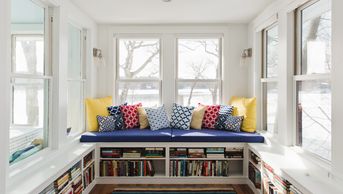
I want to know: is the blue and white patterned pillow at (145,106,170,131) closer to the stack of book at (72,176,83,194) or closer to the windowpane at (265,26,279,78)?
the stack of book at (72,176,83,194)

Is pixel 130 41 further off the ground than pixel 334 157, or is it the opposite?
pixel 130 41

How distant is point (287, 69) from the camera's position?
9.17 feet

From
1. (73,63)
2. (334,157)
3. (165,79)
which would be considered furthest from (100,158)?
(334,157)

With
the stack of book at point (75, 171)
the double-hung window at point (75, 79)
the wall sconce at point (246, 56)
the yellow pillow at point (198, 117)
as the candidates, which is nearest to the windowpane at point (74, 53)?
the double-hung window at point (75, 79)

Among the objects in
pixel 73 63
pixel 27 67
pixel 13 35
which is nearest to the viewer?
pixel 13 35

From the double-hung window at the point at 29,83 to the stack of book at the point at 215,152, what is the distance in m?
2.01

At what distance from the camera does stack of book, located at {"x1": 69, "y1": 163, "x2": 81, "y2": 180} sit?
269cm

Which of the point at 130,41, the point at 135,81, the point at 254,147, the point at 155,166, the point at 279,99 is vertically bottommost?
the point at 155,166

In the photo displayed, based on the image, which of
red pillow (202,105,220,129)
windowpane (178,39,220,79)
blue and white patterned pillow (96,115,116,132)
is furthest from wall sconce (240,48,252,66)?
blue and white patterned pillow (96,115,116,132)

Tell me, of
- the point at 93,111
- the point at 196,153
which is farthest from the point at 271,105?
the point at 93,111

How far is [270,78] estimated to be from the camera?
11.3 feet

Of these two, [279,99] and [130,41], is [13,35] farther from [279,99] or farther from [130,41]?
[279,99]

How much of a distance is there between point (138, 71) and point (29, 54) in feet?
6.95

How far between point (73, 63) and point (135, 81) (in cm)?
116
